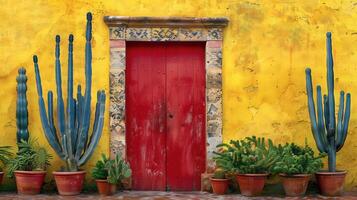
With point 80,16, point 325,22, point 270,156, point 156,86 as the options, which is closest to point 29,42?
point 80,16

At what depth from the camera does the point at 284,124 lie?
27.5 ft

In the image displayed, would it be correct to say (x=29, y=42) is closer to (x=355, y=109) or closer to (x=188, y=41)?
(x=188, y=41)

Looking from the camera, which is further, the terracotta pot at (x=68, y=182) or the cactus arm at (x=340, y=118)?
the cactus arm at (x=340, y=118)

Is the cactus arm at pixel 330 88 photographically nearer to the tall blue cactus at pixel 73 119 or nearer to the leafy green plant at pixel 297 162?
the leafy green plant at pixel 297 162

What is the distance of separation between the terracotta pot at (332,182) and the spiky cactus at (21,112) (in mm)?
4284

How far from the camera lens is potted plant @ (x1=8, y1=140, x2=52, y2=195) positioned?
25.5ft

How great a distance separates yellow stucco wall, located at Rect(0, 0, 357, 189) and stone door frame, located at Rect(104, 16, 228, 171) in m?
0.11

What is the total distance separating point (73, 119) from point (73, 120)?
14mm

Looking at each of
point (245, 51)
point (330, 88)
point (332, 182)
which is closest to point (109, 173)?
point (245, 51)

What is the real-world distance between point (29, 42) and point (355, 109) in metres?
4.99

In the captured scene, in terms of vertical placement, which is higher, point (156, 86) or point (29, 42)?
point (29, 42)

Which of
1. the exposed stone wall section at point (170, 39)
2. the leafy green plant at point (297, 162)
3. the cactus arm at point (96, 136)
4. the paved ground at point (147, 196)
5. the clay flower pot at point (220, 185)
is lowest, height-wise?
the paved ground at point (147, 196)

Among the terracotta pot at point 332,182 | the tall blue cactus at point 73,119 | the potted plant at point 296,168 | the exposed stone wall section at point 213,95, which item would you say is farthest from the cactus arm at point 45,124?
the terracotta pot at point 332,182

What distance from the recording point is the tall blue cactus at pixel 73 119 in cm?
793
